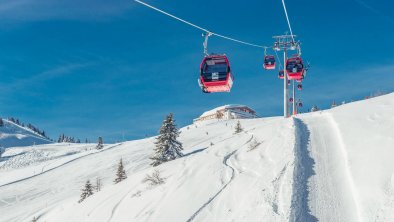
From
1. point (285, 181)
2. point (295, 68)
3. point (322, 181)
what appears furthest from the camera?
point (295, 68)

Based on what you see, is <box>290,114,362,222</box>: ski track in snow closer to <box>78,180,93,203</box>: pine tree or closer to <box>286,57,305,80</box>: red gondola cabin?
<box>286,57,305,80</box>: red gondola cabin

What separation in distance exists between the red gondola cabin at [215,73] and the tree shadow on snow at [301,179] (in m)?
4.00

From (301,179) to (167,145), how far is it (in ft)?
81.2

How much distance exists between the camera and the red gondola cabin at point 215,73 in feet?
76.8

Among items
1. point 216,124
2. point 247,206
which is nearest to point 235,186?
point 247,206

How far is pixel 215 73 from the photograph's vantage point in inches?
928

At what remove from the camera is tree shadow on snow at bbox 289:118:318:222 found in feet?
44.9

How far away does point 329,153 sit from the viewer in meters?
19.1

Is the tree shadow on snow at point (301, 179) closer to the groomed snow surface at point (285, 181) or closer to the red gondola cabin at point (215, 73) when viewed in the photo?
the groomed snow surface at point (285, 181)

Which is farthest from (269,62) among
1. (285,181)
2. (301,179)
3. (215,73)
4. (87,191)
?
(285,181)

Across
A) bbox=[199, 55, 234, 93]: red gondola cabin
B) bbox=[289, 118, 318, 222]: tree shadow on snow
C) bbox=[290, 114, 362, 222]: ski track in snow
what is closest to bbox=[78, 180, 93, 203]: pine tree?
bbox=[199, 55, 234, 93]: red gondola cabin

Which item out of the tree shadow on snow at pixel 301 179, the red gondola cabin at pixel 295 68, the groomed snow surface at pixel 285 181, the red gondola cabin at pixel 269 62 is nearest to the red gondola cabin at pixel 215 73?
the groomed snow surface at pixel 285 181

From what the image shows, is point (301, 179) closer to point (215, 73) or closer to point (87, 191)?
point (215, 73)

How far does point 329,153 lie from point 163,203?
21.0 feet
